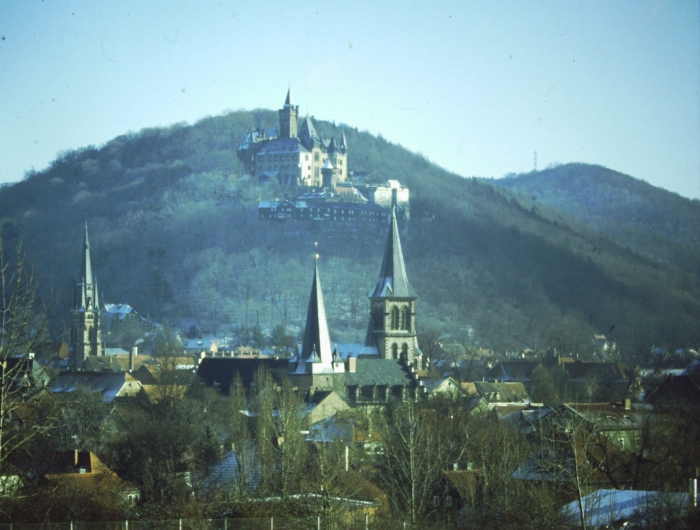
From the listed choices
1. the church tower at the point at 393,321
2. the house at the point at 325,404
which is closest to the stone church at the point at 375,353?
the church tower at the point at 393,321

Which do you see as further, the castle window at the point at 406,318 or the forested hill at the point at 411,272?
the forested hill at the point at 411,272

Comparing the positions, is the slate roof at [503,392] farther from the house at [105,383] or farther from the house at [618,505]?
the house at [618,505]

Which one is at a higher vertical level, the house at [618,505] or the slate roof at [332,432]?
the slate roof at [332,432]

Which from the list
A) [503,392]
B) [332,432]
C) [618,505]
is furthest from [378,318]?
[618,505]

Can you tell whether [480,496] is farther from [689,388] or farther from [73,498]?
[689,388]

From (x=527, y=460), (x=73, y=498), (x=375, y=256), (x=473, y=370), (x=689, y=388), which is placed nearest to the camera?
(x=73, y=498)

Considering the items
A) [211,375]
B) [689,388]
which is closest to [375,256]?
[211,375]

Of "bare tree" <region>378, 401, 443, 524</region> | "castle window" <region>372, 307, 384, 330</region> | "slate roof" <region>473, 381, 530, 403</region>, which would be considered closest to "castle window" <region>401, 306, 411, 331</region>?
"castle window" <region>372, 307, 384, 330</region>
